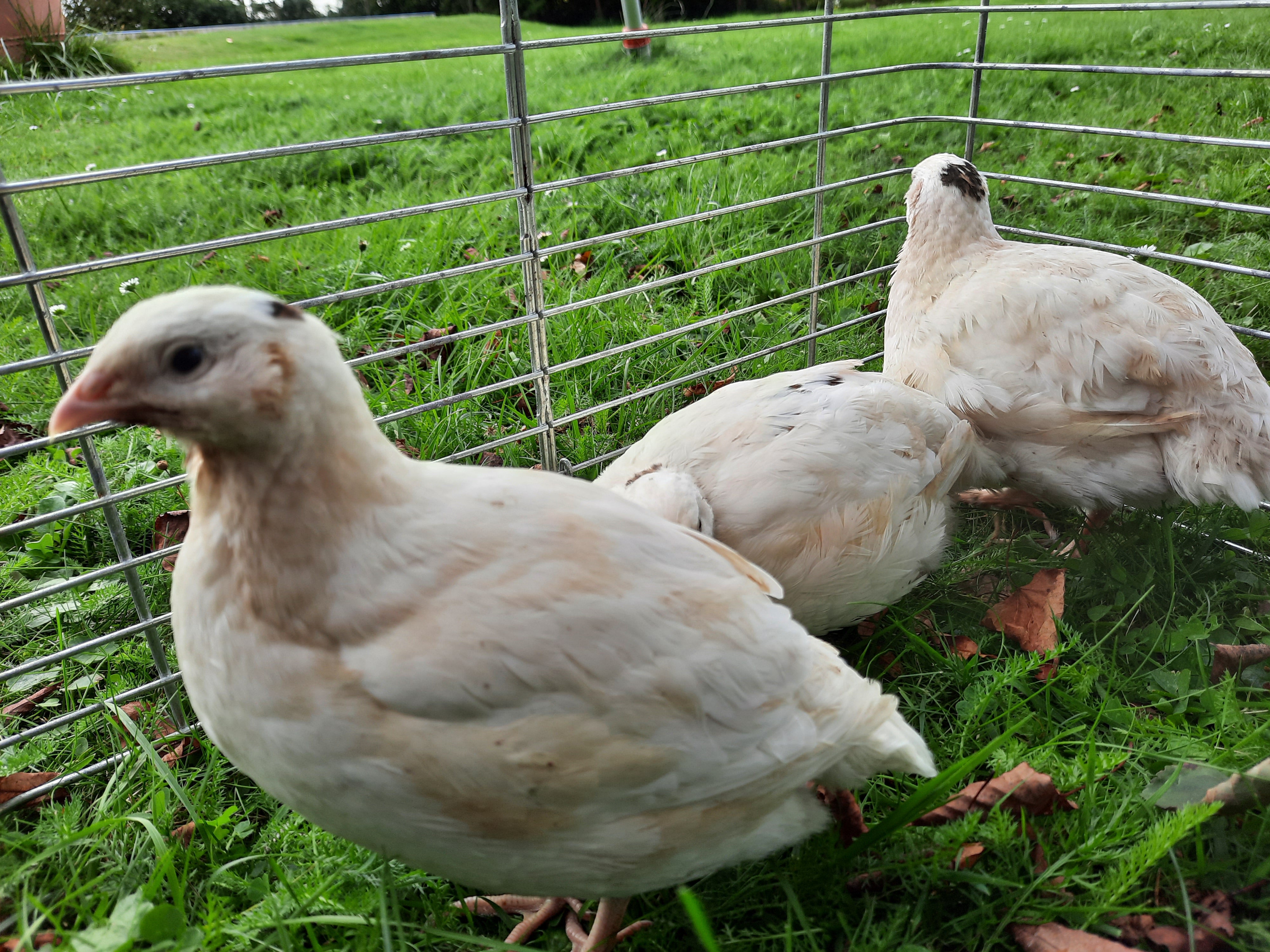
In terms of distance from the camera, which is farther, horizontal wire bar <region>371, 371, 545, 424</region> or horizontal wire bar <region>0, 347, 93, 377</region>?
horizontal wire bar <region>371, 371, 545, 424</region>

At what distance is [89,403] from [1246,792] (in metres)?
2.38

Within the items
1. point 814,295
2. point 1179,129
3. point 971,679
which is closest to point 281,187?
point 814,295

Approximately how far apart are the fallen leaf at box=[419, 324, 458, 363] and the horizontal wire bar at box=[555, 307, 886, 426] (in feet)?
2.14

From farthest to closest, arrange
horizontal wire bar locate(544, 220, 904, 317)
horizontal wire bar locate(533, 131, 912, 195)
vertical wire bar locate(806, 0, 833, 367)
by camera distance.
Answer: vertical wire bar locate(806, 0, 833, 367)
horizontal wire bar locate(544, 220, 904, 317)
horizontal wire bar locate(533, 131, 912, 195)

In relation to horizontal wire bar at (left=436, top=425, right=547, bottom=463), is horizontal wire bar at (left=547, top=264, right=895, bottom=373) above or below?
above

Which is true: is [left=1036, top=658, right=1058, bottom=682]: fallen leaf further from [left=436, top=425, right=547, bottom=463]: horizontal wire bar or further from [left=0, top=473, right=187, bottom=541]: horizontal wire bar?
[left=0, top=473, right=187, bottom=541]: horizontal wire bar

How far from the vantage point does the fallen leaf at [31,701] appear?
2.35 m

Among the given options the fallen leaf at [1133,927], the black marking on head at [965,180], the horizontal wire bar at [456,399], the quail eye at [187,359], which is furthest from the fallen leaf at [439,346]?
the fallen leaf at [1133,927]

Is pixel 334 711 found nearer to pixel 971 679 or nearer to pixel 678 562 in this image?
pixel 678 562

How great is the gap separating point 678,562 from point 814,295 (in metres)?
2.32

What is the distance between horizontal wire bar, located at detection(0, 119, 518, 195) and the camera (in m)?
1.80

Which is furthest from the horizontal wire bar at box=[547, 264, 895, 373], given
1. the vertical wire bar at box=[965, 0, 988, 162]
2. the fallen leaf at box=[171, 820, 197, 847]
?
the fallen leaf at box=[171, 820, 197, 847]

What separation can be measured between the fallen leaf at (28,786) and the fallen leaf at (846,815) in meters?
1.95

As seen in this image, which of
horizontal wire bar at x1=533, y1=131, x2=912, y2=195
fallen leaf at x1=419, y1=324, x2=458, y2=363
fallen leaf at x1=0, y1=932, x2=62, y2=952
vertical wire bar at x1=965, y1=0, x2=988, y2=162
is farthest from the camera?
fallen leaf at x1=419, y1=324, x2=458, y2=363
